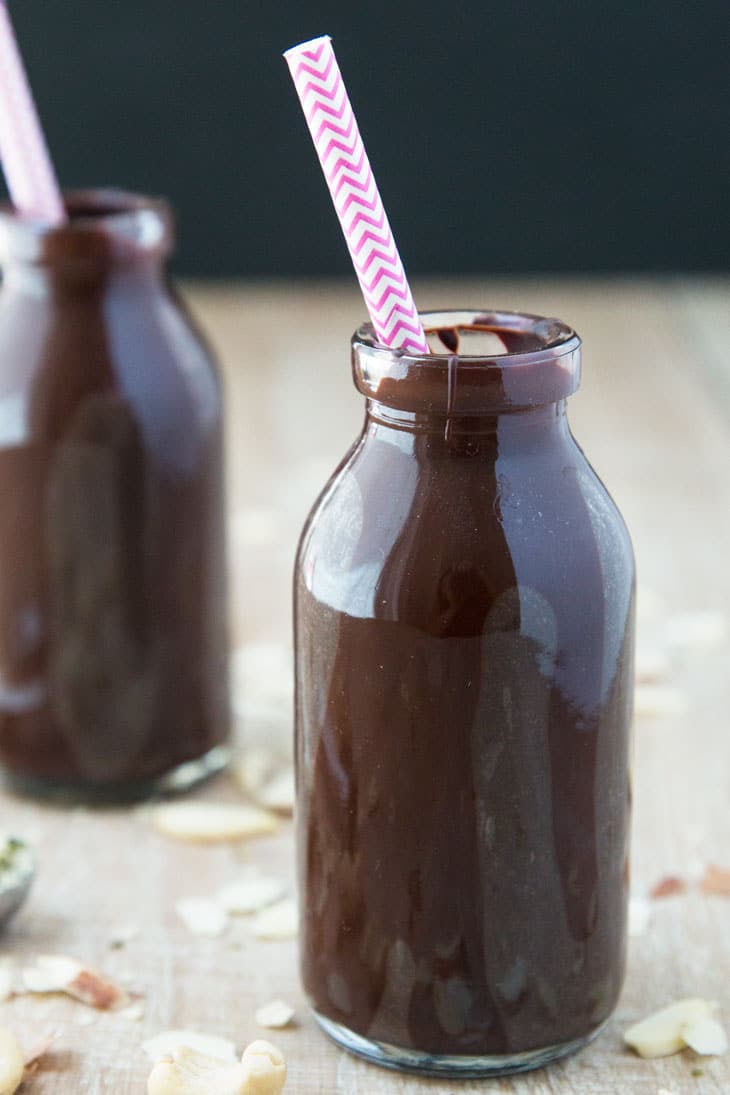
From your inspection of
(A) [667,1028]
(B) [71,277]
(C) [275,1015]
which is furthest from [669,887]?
(B) [71,277]

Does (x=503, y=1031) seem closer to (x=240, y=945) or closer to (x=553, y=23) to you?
(x=240, y=945)

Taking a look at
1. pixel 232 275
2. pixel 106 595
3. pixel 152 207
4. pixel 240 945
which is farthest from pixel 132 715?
pixel 232 275

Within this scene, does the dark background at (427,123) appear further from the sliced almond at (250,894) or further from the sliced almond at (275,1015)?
the sliced almond at (275,1015)

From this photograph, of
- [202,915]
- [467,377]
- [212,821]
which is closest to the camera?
[467,377]

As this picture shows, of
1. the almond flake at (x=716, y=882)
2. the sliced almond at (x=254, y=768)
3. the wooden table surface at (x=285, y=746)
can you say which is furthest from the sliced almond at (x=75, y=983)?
the almond flake at (x=716, y=882)

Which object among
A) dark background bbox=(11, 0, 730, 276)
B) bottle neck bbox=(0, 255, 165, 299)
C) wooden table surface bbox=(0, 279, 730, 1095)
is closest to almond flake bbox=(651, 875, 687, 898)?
wooden table surface bbox=(0, 279, 730, 1095)

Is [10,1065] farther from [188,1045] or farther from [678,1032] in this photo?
[678,1032]
